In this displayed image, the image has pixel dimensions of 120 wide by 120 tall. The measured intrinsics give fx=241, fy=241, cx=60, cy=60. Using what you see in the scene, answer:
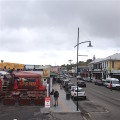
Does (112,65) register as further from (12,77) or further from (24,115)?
(24,115)

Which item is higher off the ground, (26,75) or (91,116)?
(26,75)

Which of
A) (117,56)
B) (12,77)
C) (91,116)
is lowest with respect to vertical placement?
(91,116)

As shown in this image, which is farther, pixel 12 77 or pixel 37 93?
pixel 12 77

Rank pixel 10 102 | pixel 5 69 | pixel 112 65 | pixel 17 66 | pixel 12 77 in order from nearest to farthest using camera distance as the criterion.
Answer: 1. pixel 10 102
2. pixel 12 77
3. pixel 5 69
4. pixel 17 66
5. pixel 112 65

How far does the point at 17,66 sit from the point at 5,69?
2.46m

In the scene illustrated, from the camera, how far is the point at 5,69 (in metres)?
32.0

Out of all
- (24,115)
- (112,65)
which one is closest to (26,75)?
(24,115)

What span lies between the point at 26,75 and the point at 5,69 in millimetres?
4989

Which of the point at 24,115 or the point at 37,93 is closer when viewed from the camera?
the point at 24,115

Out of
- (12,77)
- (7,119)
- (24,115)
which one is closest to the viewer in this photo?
(7,119)

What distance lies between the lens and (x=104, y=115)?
19.3m

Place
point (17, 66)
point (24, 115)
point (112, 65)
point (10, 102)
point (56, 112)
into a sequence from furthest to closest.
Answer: point (112, 65), point (17, 66), point (10, 102), point (56, 112), point (24, 115)

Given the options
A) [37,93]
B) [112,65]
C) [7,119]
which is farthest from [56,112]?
[112,65]

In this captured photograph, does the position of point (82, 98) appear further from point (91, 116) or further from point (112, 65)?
point (112, 65)
